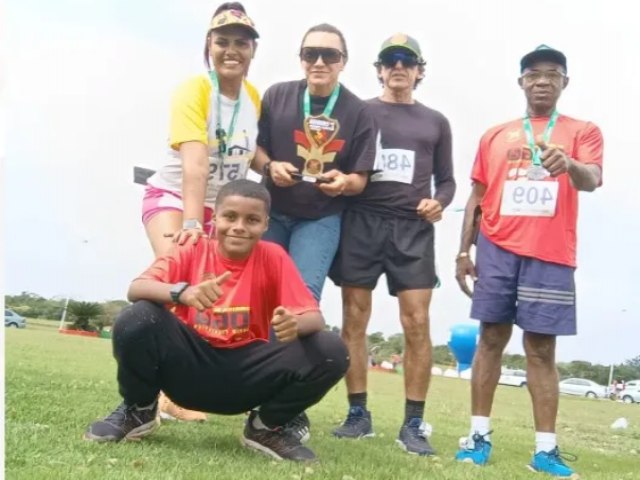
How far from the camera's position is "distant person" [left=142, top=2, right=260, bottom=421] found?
4.40 metres

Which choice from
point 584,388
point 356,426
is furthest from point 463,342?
point 356,426

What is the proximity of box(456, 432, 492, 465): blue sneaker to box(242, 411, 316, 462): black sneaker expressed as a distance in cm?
Answer: 115

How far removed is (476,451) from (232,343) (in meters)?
1.70

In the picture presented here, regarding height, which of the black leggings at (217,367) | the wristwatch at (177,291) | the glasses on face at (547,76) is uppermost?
the glasses on face at (547,76)

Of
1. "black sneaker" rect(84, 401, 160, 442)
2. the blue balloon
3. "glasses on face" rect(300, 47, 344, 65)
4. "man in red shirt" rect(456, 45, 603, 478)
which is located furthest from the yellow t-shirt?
the blue balloon

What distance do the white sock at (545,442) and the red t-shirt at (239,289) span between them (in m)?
1.68

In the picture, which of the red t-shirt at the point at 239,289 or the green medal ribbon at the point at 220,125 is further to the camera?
the green medal ribbon at the point at 220,125

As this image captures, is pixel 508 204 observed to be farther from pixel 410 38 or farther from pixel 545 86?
pixel 410 38

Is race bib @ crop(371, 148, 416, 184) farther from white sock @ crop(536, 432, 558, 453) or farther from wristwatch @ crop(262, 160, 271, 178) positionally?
white sock @ crop(536, 432, 558, 453)

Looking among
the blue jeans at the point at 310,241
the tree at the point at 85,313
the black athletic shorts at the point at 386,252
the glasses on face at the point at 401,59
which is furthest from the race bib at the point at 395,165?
the tree at the point at 85,313

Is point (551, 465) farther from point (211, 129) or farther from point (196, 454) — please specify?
point (211, 129)

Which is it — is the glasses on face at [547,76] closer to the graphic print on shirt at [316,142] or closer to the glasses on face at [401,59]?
the glasses on face at [401,59]

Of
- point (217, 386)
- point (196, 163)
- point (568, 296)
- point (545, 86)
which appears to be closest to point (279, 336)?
point (217, 386)

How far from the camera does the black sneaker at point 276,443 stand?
3.86m
